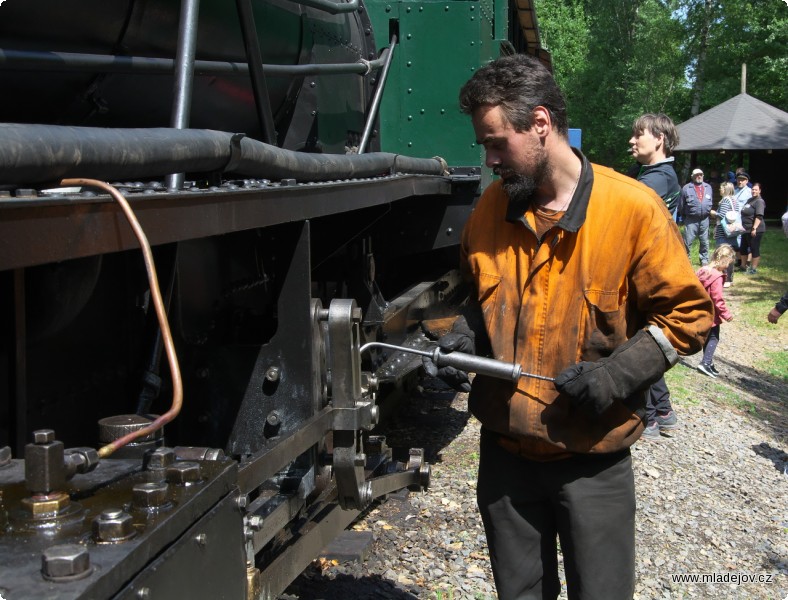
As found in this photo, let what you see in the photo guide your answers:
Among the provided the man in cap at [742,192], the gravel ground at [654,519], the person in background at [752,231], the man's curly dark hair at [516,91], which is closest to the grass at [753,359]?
the person in background at [752,231]

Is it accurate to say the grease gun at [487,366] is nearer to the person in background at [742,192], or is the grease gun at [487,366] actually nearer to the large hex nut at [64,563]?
the large hex nut at [64,563]

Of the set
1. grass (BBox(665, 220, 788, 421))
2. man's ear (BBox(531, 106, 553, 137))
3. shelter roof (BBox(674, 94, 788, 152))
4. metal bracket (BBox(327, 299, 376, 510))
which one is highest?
shelter roof (BBox(674, 94, 788, 152))

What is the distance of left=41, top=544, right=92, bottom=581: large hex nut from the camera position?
1.05 m

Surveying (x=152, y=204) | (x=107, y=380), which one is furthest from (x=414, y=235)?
(x=152, y=204)

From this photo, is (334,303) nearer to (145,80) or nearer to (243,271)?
(243,271)

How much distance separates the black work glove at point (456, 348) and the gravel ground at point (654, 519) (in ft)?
3.42

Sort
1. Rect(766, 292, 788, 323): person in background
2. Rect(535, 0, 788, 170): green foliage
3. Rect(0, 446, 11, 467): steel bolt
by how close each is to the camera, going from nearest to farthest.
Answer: Rect(0, 446, 11, 467): steel bolt → Rect(766, 292, 788, 323): person in background → Rect(535, 0, 788, 170): green foliage

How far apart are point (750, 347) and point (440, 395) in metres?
4.98

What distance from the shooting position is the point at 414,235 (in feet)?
16.9

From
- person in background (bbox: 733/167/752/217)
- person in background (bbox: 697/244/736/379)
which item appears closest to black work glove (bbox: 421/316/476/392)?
person in background (bbox: 697/244/736/379)

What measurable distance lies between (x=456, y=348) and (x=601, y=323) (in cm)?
43

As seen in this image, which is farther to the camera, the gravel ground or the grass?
the grass

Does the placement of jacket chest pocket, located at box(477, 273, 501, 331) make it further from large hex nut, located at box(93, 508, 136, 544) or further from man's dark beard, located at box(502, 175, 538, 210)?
large hex nut, located at box(93, 508, 136, 544)

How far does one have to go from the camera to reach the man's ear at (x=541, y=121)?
97.4 inches
